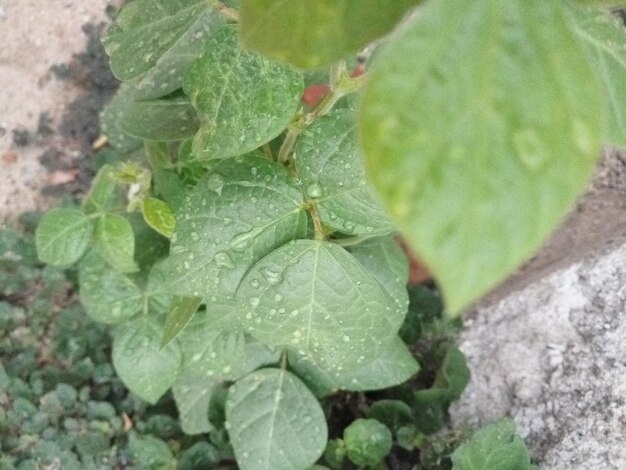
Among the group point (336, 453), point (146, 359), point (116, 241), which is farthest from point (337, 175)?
point (336, 453)

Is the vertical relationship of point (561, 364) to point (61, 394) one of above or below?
below

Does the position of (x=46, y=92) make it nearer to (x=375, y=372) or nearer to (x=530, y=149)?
(x=375, y=372)

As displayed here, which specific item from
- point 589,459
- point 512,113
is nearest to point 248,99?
point 512,113

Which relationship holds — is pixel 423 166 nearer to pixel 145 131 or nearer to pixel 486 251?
pixel 486 251

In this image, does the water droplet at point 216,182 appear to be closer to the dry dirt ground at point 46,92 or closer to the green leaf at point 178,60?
the green leaf at point 178,60

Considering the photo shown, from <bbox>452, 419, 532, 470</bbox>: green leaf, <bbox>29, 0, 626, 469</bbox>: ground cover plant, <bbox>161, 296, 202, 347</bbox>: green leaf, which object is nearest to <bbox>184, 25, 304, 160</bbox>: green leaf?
<bbox>29, 0, 626, 469</bbox>: ground cover plant

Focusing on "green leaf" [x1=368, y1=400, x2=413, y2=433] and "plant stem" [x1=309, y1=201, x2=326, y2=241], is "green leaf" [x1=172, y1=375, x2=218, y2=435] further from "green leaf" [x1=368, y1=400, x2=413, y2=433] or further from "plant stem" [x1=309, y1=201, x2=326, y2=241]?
"plant stem" [x1=309, y1=201, x2=326, y2=241]

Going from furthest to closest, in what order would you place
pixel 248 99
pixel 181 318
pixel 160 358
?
1. pixel 160 358
2. pixel 181 318
3. pixel 248 99
